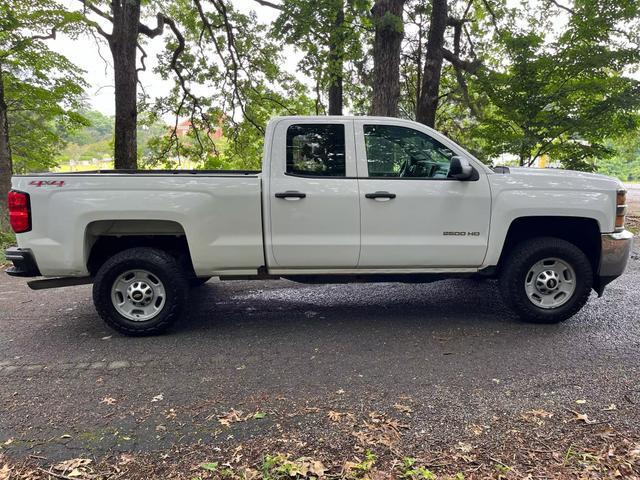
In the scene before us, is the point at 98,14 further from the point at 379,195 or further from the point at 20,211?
the point at 379,195

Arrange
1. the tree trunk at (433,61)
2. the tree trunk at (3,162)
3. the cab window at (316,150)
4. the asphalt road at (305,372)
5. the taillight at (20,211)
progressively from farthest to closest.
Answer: the tree trunk at (433,61) < the tree trunk at (3,162) < the cab window at (316,150) < the taillight at (20,211) < the asphalt road at (305,372)

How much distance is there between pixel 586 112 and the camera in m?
8.16

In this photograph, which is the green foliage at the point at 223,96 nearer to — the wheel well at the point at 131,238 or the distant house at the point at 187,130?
the distant house at the point at 187,130

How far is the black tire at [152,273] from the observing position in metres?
4.04

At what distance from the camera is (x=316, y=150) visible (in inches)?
166

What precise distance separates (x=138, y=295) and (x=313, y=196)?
6.36 feet

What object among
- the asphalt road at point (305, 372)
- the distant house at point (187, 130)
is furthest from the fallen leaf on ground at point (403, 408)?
the distant house at point (187, 130)

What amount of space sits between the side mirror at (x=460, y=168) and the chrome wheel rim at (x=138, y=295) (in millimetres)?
2978

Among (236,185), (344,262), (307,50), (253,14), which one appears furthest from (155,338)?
(253,14)

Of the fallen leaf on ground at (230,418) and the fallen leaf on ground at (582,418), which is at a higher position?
the fallen leaf on ground at (582,418)

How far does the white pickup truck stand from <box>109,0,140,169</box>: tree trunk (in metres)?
6.42

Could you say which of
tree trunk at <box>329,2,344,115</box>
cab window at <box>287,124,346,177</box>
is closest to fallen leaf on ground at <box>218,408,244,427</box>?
cab window at <box>287,124,346,177</box>

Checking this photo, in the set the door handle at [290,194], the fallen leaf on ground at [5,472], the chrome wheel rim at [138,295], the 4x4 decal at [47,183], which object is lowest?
the fallen leaf on ground at [5,472]

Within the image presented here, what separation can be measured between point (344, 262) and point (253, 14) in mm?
11888
